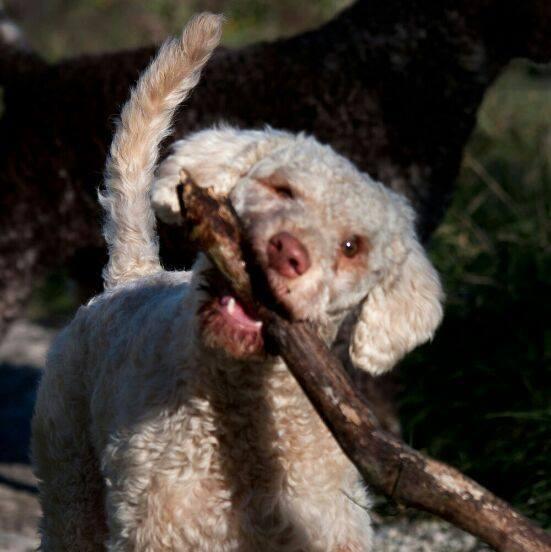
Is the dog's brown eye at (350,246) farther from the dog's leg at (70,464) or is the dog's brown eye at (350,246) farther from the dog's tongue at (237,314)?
the dog's leg at (70,464)

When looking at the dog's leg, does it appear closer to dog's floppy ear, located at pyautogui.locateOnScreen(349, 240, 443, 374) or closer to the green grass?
dog's floppy ear, located at pyautogui.locateOnScreen(349, 240, 443, 374)

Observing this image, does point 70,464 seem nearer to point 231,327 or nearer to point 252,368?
point 252,368

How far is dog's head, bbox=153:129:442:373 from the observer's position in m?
2.71

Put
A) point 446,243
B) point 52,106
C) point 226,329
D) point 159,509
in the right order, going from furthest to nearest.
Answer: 1. point 446,243
2. point 52,106
3. point 159,509
4. point 226,329

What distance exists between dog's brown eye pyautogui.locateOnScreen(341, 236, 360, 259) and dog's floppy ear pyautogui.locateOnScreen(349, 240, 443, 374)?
0.54ft

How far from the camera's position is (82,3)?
15.3 metres

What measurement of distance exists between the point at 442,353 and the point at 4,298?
77.8 inches

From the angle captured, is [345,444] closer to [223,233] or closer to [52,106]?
[223,233]

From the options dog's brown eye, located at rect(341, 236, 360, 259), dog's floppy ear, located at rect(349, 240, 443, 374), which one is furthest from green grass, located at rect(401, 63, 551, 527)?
dog's brown eye, located at rect(341, 236, 360, 259)

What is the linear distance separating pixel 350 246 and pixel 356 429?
1.57 feet

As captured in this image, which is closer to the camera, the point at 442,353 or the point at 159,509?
the point at 159,509

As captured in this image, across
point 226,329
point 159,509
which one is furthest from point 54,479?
point 226,329

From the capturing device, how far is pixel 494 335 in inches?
229

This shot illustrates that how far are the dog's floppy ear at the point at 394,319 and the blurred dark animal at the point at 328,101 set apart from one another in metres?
2.41
